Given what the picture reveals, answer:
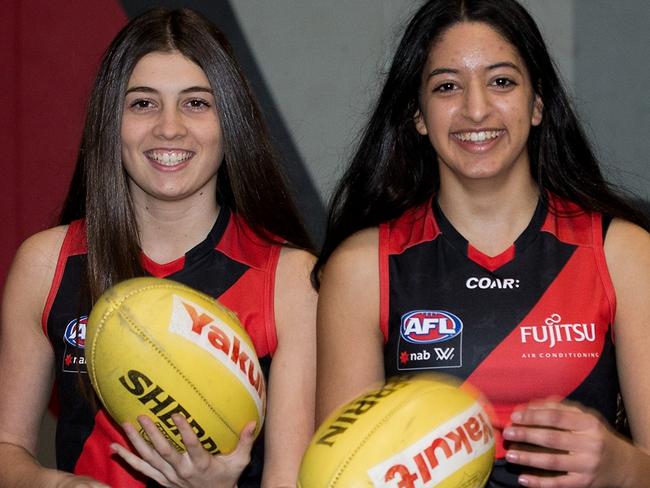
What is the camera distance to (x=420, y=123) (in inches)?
81.1

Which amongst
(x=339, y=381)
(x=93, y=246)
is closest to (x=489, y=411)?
(x=339, y=381)

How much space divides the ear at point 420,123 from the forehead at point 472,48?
0.11 metres

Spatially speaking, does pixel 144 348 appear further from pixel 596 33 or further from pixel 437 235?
pixel 596 33

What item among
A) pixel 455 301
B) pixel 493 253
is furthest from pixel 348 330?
pixel 493 253

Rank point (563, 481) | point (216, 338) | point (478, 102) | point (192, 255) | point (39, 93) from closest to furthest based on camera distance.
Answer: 1. point (563, 481)
2. point (216, 338)
3. point (478, 102)
4. point (192, 255)
5. point (39, 93)

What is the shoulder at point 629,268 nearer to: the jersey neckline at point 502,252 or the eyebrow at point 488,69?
the jersey neckline at point 502,252

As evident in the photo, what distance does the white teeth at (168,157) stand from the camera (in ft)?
6.56

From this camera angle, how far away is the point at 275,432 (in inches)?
79.0

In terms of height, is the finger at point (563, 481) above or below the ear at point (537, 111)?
below

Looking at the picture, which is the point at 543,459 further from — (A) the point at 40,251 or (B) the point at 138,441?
(A) the point at 40,251

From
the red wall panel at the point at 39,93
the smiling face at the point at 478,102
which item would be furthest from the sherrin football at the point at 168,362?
the red wall panel at the point at 39,93

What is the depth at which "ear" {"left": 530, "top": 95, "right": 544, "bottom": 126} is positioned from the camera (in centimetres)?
201

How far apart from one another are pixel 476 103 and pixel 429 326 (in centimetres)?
40

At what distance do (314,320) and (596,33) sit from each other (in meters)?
1.51
